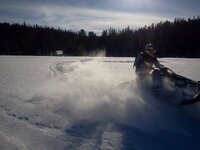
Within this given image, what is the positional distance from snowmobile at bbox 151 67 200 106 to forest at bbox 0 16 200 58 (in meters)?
77.9

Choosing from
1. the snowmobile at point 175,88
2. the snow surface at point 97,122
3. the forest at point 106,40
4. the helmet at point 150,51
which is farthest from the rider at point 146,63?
the forest at point 106,40

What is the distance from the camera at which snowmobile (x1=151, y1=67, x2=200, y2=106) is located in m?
6.42

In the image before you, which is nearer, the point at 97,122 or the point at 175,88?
the point at 97,122

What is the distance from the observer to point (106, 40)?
102 m

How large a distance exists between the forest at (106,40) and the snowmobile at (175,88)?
256 ft

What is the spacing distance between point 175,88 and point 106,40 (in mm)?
96456

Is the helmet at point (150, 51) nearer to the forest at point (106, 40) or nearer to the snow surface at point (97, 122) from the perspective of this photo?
the snow surface at point (97, 122)

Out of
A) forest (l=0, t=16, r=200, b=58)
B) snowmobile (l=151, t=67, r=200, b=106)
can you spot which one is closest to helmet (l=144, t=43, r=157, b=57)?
snowmobile (l=151, t=67, r=200, b=106)

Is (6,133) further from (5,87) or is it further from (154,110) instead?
(5,87)

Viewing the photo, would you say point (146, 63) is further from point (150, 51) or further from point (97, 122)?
point (97, 122)

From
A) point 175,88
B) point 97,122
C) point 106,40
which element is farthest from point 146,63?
point 106,40

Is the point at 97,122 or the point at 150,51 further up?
the point at 150,51

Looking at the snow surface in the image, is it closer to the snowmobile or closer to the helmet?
the snowmobile

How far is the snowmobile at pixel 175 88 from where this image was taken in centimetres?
642
